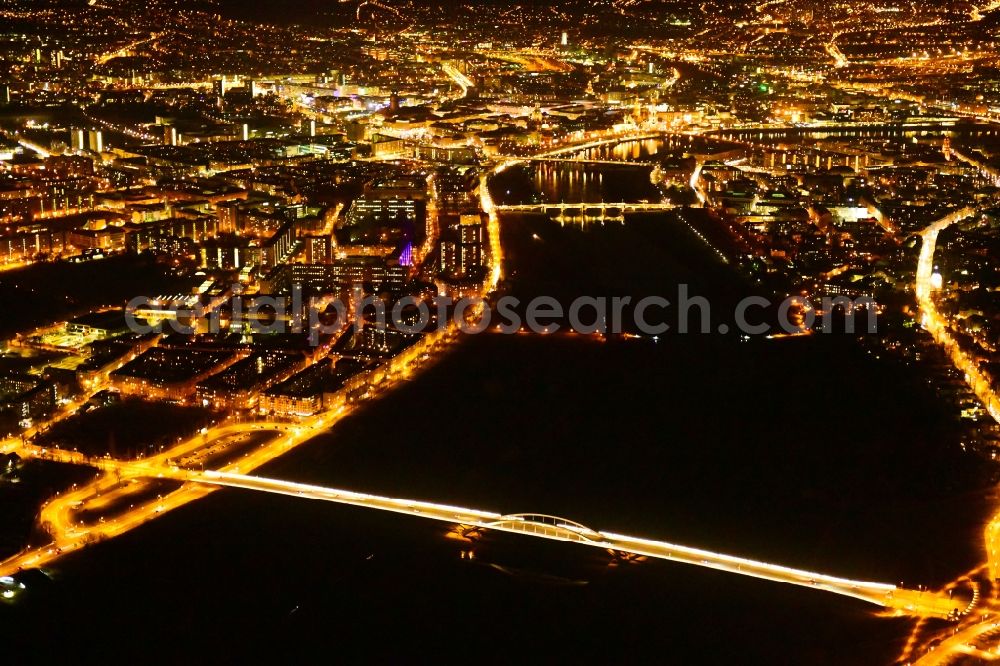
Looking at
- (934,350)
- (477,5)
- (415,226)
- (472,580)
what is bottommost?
(472,580)

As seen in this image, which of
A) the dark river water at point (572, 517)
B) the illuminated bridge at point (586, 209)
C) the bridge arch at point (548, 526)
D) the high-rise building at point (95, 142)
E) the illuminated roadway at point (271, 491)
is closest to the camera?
the dark river water at point (572, 517)

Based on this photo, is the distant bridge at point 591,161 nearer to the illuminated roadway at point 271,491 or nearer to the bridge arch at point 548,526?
the illuminated roadway at point 271,491

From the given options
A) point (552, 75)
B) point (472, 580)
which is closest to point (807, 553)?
point (472, 580)

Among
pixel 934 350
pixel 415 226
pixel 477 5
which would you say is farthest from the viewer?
pixel 477 5

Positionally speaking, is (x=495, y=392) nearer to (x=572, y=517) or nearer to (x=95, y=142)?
(x=572, y=517)

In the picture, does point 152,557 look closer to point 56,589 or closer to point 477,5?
point 56,589

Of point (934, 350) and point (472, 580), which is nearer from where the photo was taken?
point (472, 580)

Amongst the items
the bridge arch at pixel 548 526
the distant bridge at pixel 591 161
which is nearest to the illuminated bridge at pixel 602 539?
the bridge arch at pixel 548 526
